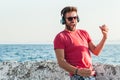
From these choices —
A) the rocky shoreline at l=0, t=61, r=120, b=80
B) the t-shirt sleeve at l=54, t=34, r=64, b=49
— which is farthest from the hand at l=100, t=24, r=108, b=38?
the rocky shoreline at l=0, t=61, r=120, b=80

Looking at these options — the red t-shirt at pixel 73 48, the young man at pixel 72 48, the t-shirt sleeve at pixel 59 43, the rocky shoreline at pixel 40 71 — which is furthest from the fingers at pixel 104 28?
the rocky shoreline at pixel 40 71

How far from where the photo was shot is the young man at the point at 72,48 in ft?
17.2

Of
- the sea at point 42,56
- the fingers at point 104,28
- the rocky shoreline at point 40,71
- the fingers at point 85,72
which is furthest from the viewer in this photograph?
the sea at point 42,56

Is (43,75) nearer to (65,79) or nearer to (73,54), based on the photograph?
(65,79)

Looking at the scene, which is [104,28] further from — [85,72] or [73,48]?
[85,72]

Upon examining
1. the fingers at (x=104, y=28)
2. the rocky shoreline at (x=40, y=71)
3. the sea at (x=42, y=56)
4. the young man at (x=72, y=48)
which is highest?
→ the fingers at (x=104, y=28)

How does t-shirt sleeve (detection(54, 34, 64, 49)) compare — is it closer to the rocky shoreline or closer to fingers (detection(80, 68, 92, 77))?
fingers (detection(80, 68, 92, 77))

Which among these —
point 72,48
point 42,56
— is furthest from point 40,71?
point 42,56

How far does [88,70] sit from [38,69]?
161 cm

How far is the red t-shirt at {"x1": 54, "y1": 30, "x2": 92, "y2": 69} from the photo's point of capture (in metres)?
5.26

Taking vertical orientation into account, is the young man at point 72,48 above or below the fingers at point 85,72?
above

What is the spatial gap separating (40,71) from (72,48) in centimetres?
138

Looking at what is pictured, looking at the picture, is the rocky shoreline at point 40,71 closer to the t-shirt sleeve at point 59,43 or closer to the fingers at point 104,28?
the fingers at point 104,28

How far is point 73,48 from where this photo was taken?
209 inches
